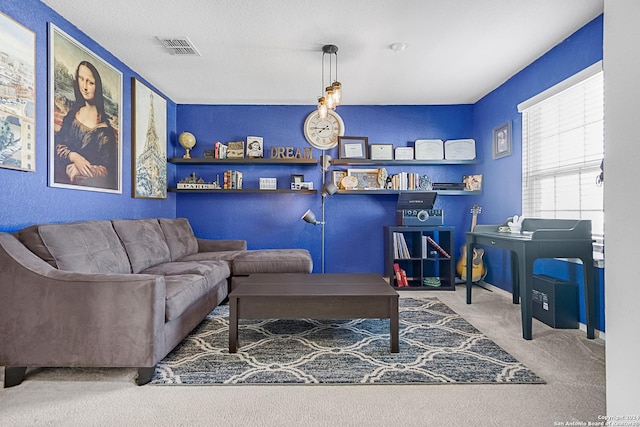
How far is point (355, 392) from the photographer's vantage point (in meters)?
1.68

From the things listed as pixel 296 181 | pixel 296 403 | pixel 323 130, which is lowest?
pixel 296 403

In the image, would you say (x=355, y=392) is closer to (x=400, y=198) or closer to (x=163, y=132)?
(x=400, y=198)

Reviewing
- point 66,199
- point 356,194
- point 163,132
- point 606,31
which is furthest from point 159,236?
point 606,31

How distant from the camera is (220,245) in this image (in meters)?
4.03

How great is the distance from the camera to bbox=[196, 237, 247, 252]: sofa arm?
13.2 ft

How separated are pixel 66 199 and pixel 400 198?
3.33 m

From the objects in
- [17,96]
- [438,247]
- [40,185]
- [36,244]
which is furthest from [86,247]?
[438,247]

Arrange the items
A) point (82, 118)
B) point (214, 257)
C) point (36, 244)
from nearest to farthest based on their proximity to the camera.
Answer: point (36, 244) < point (82, 118) < point (214, 257)

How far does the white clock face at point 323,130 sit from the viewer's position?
175 inches

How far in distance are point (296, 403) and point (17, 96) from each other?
248 centimetres

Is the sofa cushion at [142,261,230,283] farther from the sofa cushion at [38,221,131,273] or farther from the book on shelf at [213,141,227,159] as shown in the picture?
the book on shelf at [213,141,227,159]

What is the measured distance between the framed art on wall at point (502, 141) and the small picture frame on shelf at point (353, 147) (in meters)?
1.57

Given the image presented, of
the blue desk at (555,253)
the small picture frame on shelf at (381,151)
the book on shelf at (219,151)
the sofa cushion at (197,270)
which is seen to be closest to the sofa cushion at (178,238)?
the sofa cushion at (197,270)

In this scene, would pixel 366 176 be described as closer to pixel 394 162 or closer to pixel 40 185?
pixel 394 162
